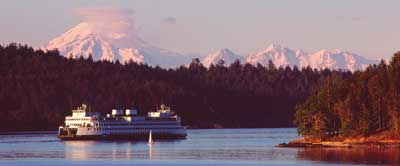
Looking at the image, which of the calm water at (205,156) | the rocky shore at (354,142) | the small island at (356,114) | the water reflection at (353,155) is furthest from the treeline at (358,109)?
the water reflection at (353,155)

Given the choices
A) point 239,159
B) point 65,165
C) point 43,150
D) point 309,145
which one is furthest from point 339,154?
point 43,150

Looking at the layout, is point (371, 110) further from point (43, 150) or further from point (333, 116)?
point (43, 150)

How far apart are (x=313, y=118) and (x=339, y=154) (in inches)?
980

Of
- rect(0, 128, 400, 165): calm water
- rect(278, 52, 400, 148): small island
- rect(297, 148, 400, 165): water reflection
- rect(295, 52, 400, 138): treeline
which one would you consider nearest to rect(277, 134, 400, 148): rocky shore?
rect(278, 52, 400, 148): small island

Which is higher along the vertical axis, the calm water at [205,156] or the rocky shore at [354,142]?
the rocky shore at [354,142]

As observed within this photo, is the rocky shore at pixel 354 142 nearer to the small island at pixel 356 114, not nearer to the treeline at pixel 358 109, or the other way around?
the small island at pixel 356 114

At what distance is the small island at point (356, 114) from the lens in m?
167

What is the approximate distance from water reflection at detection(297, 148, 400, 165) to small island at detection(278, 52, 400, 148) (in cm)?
932

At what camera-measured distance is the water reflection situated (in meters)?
131

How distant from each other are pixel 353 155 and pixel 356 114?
86.0 ft

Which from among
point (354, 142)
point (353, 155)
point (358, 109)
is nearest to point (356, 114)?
point (358, 109)

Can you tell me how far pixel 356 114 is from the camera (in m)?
168

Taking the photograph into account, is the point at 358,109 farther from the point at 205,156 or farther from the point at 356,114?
the point at 205,156

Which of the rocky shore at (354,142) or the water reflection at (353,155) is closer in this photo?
the water reflection at (353,155)
